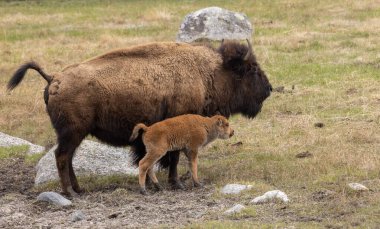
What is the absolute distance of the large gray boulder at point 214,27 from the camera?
77.6 feet

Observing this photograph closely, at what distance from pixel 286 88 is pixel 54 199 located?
8.44 meters

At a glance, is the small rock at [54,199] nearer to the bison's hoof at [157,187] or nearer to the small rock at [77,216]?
the small rock at [77,216]

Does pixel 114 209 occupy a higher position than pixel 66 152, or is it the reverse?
pixel 66 152

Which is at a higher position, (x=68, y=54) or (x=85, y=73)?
(x=85, y=73)

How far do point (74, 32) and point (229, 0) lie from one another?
9.35 m

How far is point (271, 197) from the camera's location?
370 inches

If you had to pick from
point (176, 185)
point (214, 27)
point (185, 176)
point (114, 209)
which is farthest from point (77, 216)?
point (214, 27)

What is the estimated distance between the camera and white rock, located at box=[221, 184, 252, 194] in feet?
32.7

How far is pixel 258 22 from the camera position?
2716 cm

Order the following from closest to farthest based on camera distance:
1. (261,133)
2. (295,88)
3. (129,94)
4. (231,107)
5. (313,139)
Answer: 1. (129,94)
2. (231,107)
3. (313,139)
4. (261,133)
5. (295,88)

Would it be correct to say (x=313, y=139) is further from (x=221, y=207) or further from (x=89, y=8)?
(x=89, y=8)

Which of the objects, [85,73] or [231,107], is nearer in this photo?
[85,73]

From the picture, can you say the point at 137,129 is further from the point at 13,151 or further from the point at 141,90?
the point at 13,151

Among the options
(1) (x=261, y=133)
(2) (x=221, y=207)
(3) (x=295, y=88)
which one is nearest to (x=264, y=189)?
(2) (x=221, y=207)
